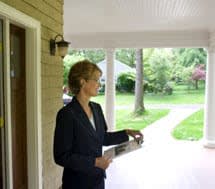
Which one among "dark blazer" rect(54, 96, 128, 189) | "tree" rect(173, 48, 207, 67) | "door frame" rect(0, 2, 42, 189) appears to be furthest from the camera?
"tree" rect(173, 48, 207, 67)

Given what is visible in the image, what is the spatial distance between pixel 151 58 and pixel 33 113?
293 inches

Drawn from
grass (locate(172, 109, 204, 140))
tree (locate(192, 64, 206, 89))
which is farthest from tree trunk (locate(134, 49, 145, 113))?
tree (locate(192, 64, 206, 89))

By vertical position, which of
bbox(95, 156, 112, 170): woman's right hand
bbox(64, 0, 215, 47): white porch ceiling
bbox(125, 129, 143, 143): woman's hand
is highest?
bbox(64, 0, 215, 47): white porch ceiling

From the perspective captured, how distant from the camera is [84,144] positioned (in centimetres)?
164

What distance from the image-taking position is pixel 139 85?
30.0 ft

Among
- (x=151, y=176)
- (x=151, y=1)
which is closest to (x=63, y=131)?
(x=151, y=1)

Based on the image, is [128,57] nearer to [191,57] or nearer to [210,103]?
[191,57]

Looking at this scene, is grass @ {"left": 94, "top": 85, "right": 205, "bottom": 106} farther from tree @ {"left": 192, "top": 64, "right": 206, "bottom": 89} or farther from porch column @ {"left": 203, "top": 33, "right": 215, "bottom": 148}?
porch column @ {"left": 203, "top": 33, "right": 215, "bottom": 148}

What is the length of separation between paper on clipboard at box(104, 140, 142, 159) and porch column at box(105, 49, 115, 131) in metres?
4.93

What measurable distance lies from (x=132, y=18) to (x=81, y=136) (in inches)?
148

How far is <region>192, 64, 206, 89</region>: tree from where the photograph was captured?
917cm

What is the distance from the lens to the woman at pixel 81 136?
1.58 metres

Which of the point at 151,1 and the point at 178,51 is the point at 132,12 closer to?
the point at 151,1

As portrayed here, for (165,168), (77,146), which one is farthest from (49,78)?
(165,168)
